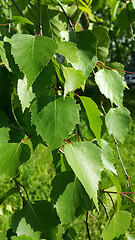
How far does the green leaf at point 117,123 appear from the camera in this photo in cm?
86

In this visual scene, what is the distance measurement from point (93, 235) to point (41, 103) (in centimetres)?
188

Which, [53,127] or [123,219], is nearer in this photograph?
[53,127]

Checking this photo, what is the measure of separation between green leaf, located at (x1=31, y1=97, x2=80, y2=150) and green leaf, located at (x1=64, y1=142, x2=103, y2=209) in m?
0.04

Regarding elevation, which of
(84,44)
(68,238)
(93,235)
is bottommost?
(93,235)

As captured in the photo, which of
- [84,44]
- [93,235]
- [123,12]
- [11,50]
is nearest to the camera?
[11,50]

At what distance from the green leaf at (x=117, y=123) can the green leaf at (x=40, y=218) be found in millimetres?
288

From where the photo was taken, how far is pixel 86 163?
0.58 m

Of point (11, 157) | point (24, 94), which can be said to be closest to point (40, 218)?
point (11, 157)

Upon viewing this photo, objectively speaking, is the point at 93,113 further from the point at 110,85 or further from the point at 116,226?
the point at 116,226

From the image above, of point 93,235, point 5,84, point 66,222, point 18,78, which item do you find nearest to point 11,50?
point 18,78

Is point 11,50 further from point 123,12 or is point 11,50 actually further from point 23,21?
point 123,12

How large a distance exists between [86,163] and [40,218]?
0.58 feet

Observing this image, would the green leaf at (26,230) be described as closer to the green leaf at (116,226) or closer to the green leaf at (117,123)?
the green leaf at (116,226)

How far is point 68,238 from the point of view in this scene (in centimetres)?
77
